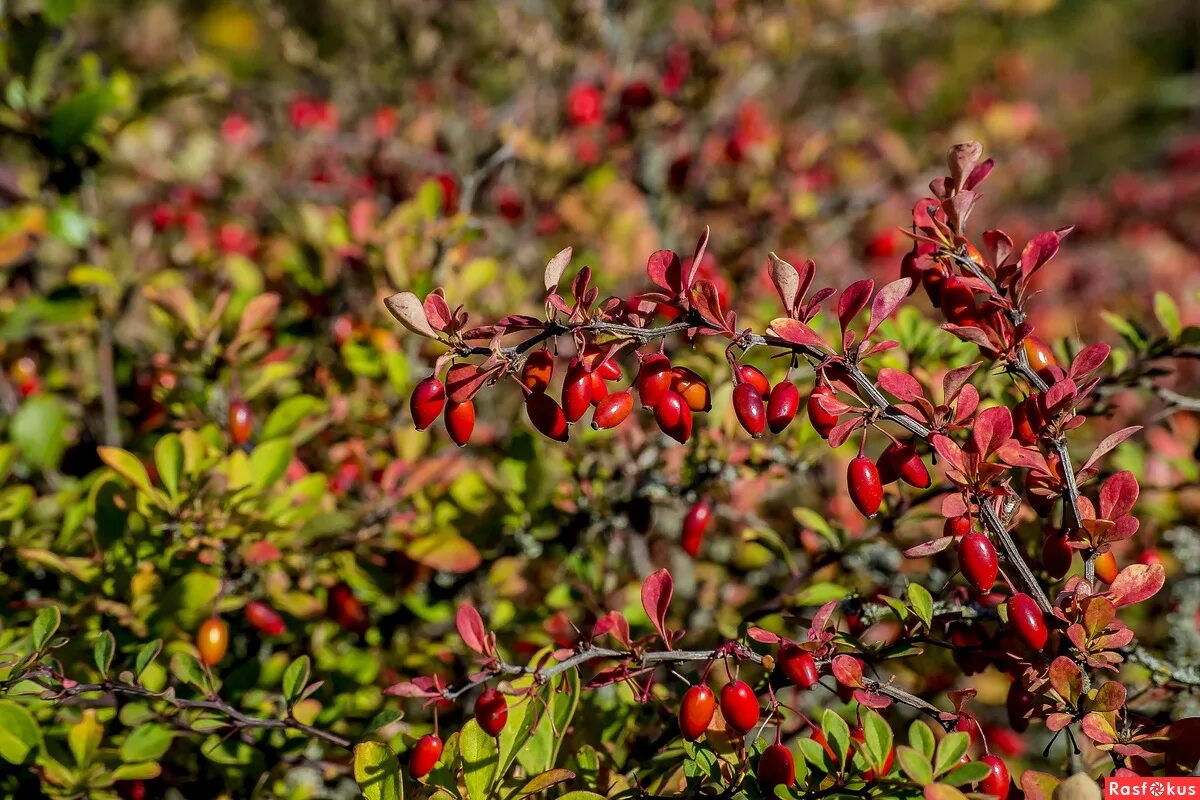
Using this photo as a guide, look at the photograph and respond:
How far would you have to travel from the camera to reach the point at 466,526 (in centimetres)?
148

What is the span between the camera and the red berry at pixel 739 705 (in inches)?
36.4

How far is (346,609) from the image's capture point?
56.4 inches

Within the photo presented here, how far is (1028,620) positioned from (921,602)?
113 millimetres

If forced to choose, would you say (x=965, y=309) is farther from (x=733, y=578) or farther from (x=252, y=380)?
(x=252, y=380)

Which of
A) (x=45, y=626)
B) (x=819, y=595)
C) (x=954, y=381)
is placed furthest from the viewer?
(x=819, y=595)

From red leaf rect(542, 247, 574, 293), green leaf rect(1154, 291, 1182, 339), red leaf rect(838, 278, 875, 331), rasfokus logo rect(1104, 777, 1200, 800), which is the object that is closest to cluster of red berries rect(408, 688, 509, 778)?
red leaf rect(542, 247, 574, 293)

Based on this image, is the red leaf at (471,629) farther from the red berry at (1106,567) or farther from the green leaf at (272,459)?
the red berry at (1106,567)

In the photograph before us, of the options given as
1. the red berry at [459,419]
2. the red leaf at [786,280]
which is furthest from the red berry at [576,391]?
the red leaf at [786,280]

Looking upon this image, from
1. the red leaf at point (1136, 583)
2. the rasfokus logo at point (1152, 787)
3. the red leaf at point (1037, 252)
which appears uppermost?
the red leaf at point (1037, 252)

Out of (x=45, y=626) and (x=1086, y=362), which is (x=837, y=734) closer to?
(x=1086, y=362)

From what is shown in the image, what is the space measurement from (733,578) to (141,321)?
1460 mm

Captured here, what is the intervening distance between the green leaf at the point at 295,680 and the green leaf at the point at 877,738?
2.17 feet

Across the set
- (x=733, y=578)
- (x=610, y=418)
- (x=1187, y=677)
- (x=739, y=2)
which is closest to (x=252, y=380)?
(x=610, y=418)

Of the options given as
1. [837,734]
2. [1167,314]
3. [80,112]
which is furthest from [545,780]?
[80,112]
